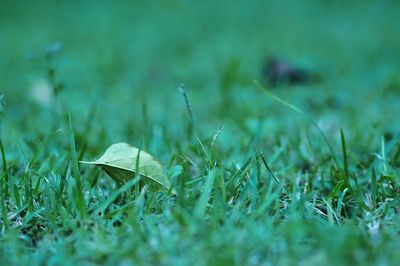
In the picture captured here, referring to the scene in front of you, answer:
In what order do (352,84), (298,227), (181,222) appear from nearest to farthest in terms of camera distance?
(298,227) → (181,222) → (352,84)

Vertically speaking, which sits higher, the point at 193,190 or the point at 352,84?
the point at 193,190

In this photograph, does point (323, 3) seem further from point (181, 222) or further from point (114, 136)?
point (181, 222)

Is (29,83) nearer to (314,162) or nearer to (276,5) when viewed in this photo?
(314,162)

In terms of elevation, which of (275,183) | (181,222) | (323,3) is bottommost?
(323,3)

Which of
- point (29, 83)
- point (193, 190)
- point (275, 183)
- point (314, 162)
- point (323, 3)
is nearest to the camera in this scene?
point (193, 190)

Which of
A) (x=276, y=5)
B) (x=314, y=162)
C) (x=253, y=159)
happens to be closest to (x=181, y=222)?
(x=253, y=159)

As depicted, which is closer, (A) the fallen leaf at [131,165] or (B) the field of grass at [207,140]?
(B) the field of grass at [207,140]

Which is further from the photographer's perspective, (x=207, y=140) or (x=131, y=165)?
(x=207, y=140)

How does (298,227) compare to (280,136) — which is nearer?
(298,227)
